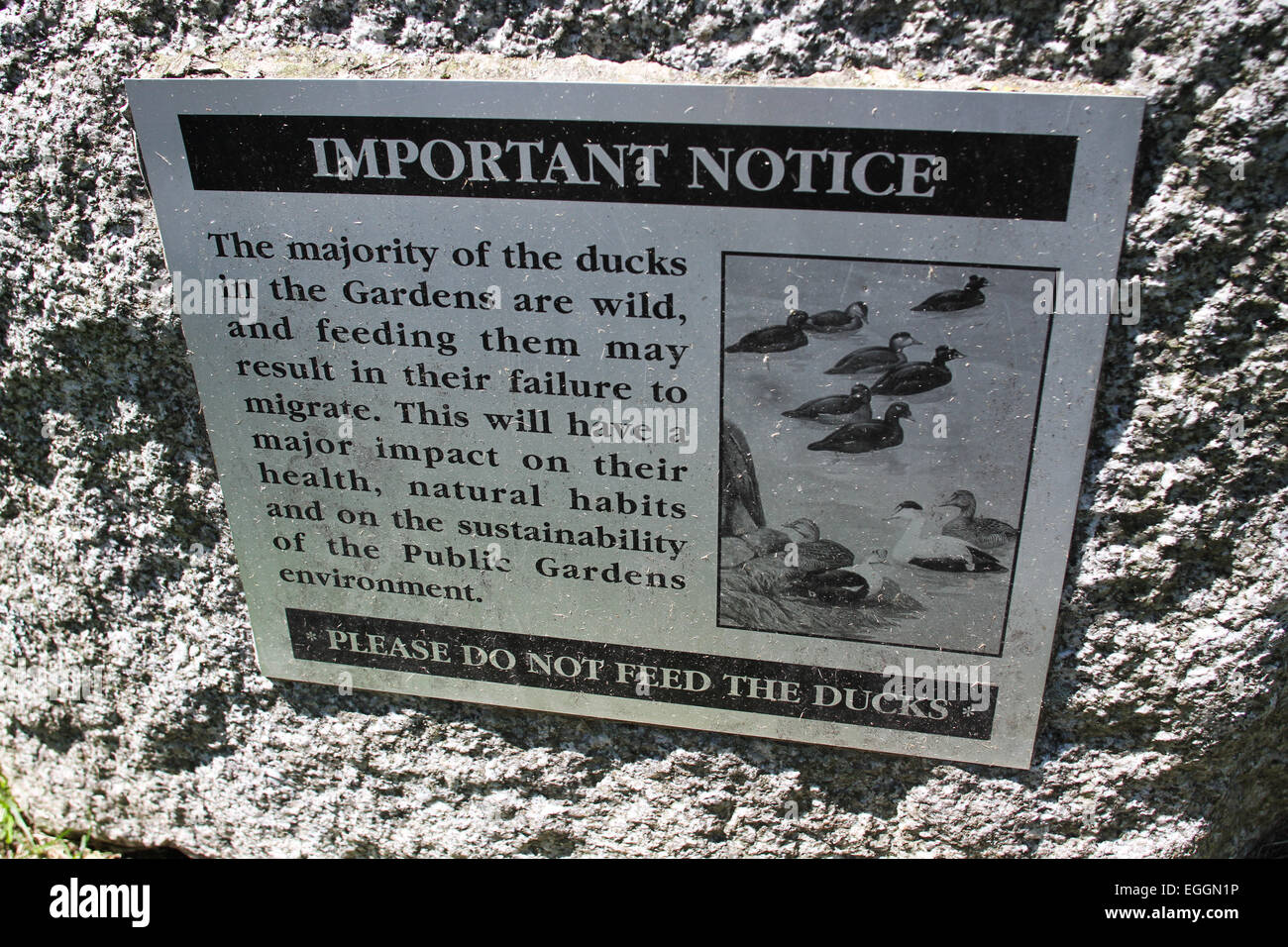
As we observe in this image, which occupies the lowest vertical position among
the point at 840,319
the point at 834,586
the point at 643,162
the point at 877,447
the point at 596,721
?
the point at 596,721

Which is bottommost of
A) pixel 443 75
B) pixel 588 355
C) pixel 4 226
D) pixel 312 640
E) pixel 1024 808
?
pixel 1024 808

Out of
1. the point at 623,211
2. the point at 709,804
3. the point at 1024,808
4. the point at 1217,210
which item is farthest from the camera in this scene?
the point at 709,804

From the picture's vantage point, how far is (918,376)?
52.1 inches

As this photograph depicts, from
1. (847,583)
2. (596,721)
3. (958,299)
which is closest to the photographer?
(958,299)

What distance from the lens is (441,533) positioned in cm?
Result: 160

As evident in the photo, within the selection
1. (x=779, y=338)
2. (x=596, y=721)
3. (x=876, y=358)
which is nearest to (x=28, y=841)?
(x=596, y=721)

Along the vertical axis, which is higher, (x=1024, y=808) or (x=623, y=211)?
(x=623, y=211)

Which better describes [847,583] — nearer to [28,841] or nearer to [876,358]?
[876,358]

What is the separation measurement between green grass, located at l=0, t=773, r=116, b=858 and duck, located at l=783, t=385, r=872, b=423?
2.10m

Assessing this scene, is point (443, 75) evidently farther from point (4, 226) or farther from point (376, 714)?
point (376, 714)

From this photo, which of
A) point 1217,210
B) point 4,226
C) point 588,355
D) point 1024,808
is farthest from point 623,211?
point 1024,808

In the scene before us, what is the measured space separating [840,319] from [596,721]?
946mm

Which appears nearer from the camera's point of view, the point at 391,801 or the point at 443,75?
the point at 443,75

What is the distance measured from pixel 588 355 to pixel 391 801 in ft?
3.74
